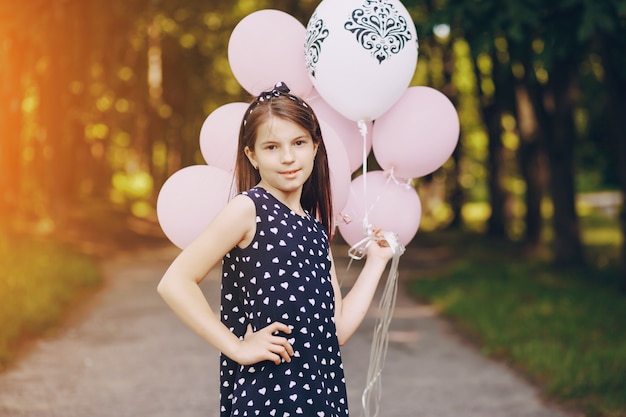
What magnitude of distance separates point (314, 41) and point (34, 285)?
6.77m

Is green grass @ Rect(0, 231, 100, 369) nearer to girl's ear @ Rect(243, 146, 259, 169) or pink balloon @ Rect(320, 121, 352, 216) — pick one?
pink balloon @ Rect(320, 121, 352, 216)

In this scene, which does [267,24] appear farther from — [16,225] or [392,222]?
[16,225]

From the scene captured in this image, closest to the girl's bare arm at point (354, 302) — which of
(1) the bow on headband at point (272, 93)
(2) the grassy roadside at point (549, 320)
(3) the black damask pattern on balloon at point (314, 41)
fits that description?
(1) the bow on headband at point (272, 93)

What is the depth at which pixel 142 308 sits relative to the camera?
372 inches

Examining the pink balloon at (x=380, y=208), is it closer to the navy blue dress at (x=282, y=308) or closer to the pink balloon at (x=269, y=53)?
the pink balloon at (x=269, y=53)

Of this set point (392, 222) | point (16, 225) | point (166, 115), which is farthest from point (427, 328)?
point (166, 115)

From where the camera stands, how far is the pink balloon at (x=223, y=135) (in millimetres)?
3076

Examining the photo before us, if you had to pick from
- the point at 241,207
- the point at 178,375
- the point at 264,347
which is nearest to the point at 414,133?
the point at 241,207

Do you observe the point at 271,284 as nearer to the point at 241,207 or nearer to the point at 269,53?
the point at 241,207

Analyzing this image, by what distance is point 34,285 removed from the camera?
9.09 meters

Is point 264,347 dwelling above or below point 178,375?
above

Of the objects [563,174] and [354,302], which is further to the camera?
[563,174]

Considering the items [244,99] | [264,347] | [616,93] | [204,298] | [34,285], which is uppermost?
Result: [616,93]

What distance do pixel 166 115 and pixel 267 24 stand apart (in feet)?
78.4
